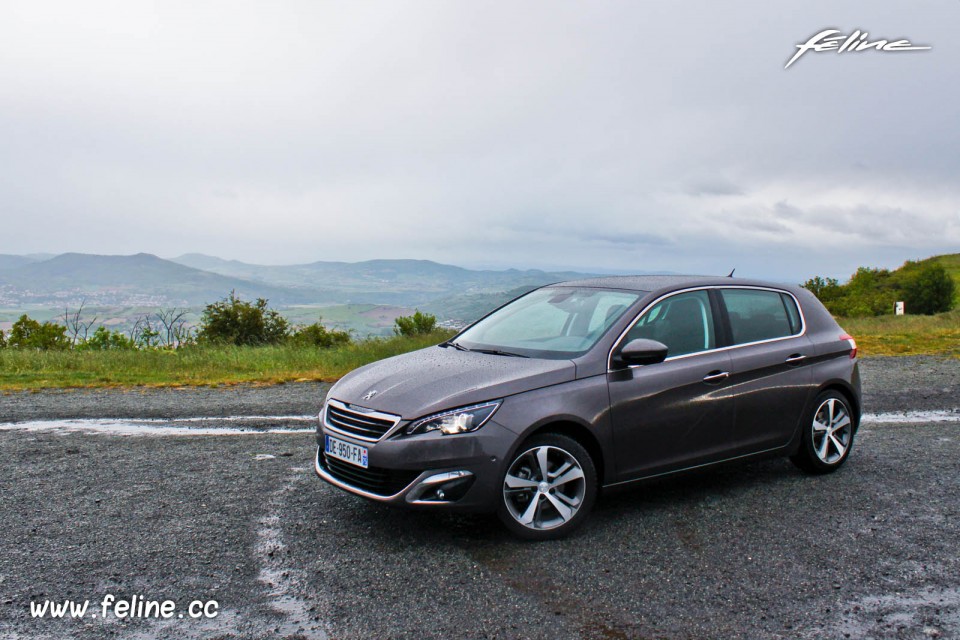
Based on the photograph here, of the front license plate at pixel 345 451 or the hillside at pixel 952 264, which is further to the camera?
the hillside at pixel 952 264

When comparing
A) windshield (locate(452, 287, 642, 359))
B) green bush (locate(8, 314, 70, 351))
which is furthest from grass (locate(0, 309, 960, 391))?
windshield (locate(452, 287, 642, 359))

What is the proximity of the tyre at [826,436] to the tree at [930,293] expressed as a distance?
385 ft

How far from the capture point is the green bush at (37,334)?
20953 mm

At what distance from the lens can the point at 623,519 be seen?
5277 mm

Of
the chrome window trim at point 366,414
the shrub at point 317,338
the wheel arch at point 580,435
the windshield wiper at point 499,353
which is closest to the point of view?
the chrome window trim at point 366,414

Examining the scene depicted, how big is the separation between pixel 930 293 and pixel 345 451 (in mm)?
122388

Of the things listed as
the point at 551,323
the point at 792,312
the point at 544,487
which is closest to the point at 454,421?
the point at 544,487

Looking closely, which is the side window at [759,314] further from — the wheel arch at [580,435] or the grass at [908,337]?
the grass at [908,337]

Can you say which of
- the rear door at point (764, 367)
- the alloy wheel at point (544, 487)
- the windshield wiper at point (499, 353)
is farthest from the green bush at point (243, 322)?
the alloy wheel at point (544, 487)

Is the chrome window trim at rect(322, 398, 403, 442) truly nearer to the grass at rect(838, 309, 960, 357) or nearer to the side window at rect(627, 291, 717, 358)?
the side window at rect(627, 291, 717, 358)

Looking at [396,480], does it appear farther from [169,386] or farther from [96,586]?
[169,386]

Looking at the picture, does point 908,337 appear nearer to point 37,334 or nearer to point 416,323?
point 416,323

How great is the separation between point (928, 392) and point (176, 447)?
10006 millimetres

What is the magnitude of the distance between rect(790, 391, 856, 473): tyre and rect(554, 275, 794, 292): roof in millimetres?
1072
